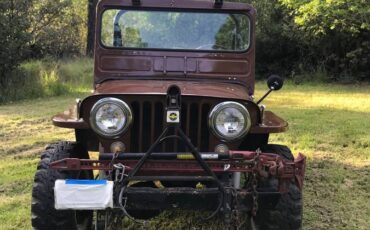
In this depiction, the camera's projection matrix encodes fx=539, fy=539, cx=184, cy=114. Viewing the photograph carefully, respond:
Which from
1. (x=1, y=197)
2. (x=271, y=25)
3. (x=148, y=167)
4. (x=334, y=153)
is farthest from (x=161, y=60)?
(x=271, y=25)

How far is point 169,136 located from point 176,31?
5.50 ft

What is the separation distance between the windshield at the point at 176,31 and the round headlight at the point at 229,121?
1.28 meters

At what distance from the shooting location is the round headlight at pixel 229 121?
3510mm

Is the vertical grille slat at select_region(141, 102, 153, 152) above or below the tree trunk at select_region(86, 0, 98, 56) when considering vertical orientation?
below

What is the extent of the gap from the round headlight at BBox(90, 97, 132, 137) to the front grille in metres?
0.18

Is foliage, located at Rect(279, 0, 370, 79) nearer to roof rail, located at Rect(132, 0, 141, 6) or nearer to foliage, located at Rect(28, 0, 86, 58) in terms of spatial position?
foliage, located at Rect(28, 0, 86, 58)

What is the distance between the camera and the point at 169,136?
330 cm

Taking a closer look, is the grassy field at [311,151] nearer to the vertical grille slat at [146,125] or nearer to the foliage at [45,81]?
the foliage at [45,81]

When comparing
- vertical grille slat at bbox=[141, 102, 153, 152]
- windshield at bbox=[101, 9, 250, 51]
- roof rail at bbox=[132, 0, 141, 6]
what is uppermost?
roof rail at bbox=[132, 0, 141, 6]

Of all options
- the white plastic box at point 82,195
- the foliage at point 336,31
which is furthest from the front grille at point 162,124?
the foliage at point 336,31

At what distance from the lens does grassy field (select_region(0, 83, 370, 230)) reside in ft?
15.6

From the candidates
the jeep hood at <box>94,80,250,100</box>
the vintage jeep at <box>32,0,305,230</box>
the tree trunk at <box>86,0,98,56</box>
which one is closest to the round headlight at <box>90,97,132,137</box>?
the vintage jeep at <box>32,0,305,230</box>

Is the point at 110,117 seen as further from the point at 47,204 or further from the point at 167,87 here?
the point at 47,204

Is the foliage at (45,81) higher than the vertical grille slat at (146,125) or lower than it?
lower
